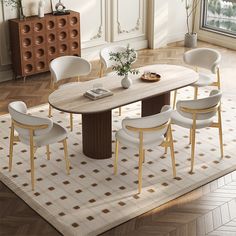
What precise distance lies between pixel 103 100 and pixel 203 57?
1.84 metres

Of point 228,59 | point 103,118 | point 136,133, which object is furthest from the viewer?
point 228,59

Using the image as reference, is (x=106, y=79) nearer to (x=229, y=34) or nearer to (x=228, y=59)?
(x=228, y=59)

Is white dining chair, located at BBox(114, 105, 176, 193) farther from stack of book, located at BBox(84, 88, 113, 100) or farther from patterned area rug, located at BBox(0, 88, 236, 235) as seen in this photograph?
stack of book, located at BBox(84, 88, 113, 100)

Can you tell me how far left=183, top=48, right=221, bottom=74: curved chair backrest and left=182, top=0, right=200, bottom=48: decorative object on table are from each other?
2.67 m

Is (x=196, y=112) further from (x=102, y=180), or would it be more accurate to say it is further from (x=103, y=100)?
(x=102, y=180)

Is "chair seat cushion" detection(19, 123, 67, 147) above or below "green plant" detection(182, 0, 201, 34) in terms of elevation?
below

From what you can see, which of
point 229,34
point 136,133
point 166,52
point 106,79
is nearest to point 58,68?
point 106,79

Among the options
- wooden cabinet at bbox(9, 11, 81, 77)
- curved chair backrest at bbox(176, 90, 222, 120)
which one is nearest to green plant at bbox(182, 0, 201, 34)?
wooden cabinet at bbox(9, 11, 81, 77)

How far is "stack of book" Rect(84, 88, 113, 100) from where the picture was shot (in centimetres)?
520

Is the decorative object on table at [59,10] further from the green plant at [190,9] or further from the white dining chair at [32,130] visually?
the white dining chair at [32,130]

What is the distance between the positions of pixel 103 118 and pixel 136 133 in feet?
1.89

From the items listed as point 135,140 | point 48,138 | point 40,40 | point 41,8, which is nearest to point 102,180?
point 135,140

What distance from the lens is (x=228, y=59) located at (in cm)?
855

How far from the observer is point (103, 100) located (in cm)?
518
